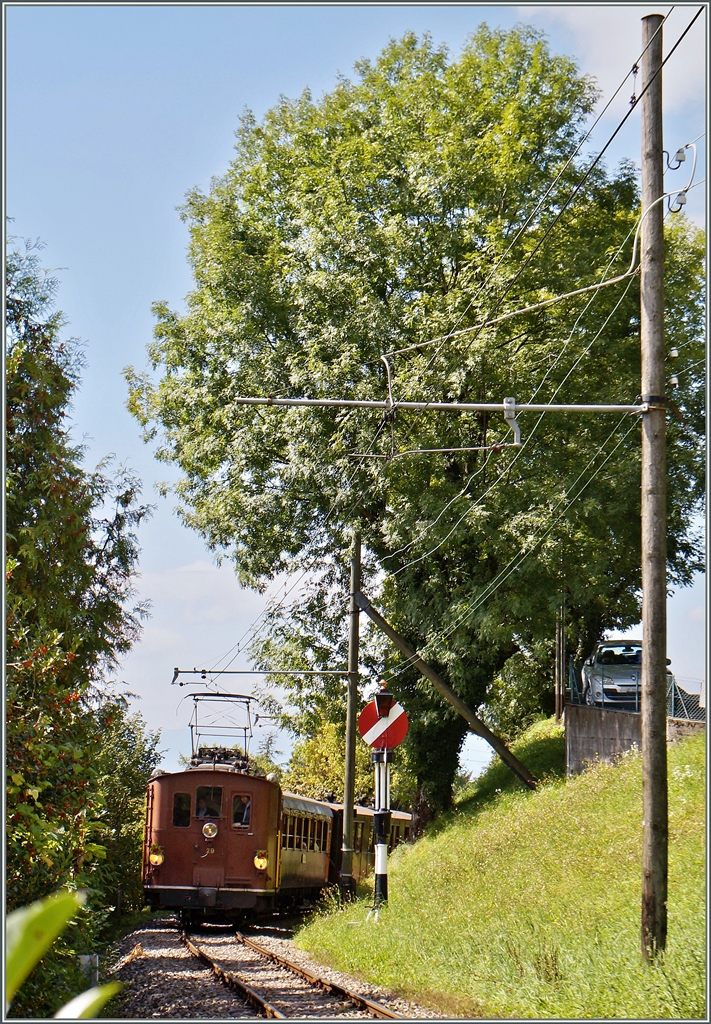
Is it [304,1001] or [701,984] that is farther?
[304,1001]

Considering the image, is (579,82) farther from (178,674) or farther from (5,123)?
(5,123)

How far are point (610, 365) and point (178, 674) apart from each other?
39.5 ft

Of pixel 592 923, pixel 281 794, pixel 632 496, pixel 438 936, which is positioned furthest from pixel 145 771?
pixel 592 923

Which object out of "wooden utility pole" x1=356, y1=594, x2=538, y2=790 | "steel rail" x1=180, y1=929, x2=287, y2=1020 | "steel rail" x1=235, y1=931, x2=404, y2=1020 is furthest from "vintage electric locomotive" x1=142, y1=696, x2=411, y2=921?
"wooden utility pole" x1=356, y1=594, x2=538, y2=790

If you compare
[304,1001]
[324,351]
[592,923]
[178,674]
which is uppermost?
[324,351]

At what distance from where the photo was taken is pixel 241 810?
20.2 meters

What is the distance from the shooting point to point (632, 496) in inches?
810

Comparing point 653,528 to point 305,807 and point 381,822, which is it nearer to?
point 381,822

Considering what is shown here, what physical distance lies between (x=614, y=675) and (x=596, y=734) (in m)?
3.09

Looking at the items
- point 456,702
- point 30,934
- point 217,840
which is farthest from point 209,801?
point 30,934

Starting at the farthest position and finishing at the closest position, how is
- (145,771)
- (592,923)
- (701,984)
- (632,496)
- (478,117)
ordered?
1. (145,771)
2. (478,117)
3. (632,496)
4. (592,923)
5. (701,984)

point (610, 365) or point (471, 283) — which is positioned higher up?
point (471, 283)

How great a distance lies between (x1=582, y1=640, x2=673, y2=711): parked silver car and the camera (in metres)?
23.6

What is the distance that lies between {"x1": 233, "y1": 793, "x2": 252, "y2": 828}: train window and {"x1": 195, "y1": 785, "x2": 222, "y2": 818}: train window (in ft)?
1.03
